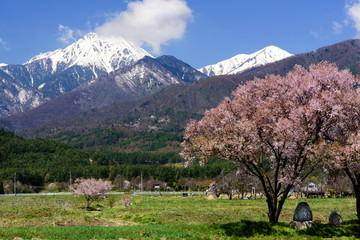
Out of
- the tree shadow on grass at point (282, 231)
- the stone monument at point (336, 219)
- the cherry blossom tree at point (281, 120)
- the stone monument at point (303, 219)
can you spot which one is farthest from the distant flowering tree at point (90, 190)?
the stone monument at point (336, 219)

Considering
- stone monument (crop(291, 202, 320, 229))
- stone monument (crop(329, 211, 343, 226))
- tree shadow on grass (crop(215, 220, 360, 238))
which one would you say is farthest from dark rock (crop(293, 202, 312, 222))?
stone monument (crop(329, 211, 343, 226))

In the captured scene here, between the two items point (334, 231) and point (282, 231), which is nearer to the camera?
point (282, 231)

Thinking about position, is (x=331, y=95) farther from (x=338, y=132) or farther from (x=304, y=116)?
(x=338, y=132)

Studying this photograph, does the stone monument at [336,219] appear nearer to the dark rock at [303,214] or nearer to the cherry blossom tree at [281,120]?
the dark rock at [303,214]

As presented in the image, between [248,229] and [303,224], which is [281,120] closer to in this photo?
[248,229]

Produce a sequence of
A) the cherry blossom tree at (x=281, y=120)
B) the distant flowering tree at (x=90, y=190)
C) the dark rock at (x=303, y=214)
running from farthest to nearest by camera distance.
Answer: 1. the distant flowering tree at (x=90, y=190)
2. the dark rock at (x=303, y=214)
3. the cherry blossom tree at (x=281, y=120)

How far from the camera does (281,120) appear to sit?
3141 centimetres

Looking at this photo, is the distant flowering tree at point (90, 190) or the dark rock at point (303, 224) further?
the distant flowering tree at point (90, 190)

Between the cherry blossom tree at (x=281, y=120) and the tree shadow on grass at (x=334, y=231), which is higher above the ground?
the cherry blossom tree at (x=281, y=120)

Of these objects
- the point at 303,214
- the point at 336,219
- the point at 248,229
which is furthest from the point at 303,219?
the point at 248,229

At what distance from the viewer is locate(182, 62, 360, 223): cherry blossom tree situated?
31031 millimetres

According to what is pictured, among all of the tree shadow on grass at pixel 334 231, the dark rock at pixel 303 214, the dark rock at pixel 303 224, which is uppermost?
the dark rock at pixel 303 214

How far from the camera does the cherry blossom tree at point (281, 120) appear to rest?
3103cm

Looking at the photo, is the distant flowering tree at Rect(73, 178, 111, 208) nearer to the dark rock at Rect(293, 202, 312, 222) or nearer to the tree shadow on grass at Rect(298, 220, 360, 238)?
the dark rock at Rect(293, 202, 312, 222)
